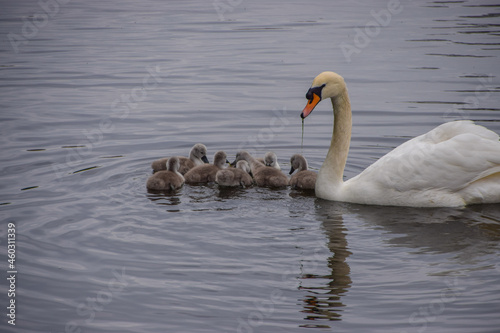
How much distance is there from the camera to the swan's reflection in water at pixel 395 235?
6.71m

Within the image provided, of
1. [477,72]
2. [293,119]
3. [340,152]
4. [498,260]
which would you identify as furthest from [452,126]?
[477,72]

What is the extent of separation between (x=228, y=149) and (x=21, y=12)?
2280 centimetres

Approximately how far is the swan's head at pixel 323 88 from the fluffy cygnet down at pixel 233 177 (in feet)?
4.74

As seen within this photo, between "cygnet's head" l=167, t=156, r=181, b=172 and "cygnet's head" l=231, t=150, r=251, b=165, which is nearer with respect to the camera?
"cygnet's head" l=167, t=156, r=181, b=172

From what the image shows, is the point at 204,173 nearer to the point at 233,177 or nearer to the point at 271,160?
the point at 233,177
